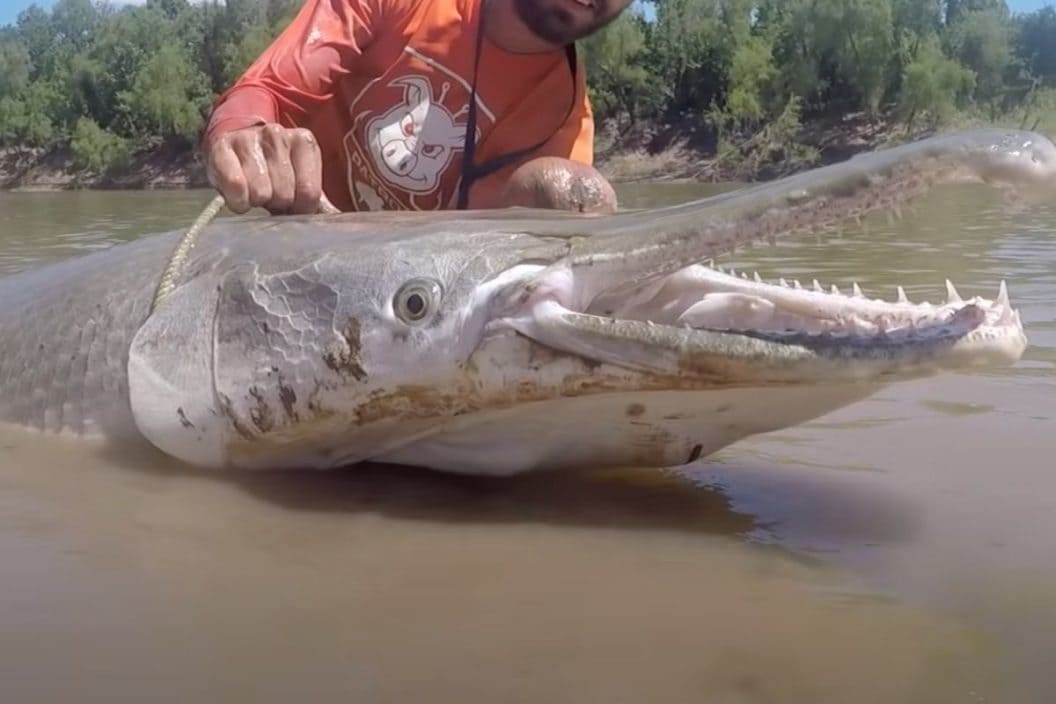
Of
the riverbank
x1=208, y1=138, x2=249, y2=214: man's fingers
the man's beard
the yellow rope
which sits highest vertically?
the man's beard

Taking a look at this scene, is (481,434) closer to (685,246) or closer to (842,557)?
(685,246)

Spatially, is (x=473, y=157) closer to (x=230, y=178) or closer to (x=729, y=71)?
(x=230, y=178)

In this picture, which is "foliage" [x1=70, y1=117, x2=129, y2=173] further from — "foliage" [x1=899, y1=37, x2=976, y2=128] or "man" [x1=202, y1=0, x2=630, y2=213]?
"man" [x1=202, y1=0, x2=630, y2=213]

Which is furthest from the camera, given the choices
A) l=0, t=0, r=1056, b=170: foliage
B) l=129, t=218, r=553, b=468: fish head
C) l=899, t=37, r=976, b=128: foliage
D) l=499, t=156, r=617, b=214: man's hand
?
l=0, t=0, r=1056, b=170: foliage

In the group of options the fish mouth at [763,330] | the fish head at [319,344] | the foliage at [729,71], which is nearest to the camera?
the fish mouth at [763,330]

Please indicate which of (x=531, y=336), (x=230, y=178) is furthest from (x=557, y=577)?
(x=230, y=178)

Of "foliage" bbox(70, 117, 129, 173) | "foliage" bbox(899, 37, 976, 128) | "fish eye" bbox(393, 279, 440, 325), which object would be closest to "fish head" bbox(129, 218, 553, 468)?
"fish eye" bbox(393, 279, 440, 325)


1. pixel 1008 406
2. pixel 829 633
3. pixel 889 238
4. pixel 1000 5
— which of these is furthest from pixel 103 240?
pixel 1000 5

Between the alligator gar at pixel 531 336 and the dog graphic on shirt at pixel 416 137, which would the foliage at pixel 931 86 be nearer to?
the dog graphic on shirt at pixel 416 137

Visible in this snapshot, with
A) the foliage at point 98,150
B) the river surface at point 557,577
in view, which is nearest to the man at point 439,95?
the river surface at point 557,577

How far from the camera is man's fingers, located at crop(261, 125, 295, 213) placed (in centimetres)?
238

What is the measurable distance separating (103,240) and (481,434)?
881 centimetres

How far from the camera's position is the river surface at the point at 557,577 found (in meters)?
1.25

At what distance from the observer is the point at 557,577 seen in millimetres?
1554
